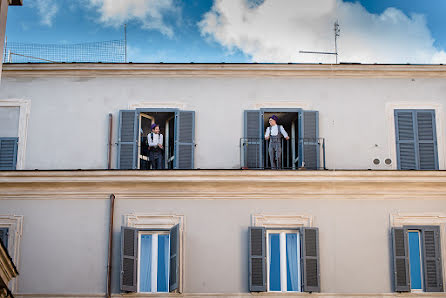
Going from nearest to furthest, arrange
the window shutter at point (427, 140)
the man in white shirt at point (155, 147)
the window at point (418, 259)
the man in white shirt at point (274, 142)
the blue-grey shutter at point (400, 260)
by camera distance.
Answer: the blue-grey shutter at point (400, 260), the window at point (418, 259), the man in white shirt at point (274, 142), the man in white shirt at point (155, 147), the window shutter at point (427, 140)

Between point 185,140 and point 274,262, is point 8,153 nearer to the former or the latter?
point 185,140

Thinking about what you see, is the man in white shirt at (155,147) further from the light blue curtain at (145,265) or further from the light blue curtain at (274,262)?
the light blue curtain at (274,262)

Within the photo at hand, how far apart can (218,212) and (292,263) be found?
6.91 ft

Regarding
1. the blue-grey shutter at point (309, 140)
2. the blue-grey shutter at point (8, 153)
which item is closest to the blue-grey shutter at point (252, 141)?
the blue-grey shutter at point (309, 140)

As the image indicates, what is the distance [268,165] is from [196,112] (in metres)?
2.21

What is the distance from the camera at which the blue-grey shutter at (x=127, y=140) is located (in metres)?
22.9

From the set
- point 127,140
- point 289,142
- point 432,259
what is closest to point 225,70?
point 289,142

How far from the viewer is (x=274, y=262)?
875 inches

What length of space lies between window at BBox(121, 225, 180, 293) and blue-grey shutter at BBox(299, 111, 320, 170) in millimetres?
3554

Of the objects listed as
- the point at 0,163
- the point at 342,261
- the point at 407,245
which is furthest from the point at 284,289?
the point at 0,163

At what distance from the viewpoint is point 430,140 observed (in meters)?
23.3

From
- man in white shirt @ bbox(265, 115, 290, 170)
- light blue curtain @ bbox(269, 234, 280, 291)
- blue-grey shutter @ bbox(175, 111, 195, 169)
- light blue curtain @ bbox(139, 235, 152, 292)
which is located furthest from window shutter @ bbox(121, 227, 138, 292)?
man in white shirt @ bbox(265, 115, 290, 170)

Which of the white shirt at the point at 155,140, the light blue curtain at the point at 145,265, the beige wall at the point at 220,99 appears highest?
the beige wall at the point at 220,99

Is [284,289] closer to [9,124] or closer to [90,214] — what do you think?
[90,214]
